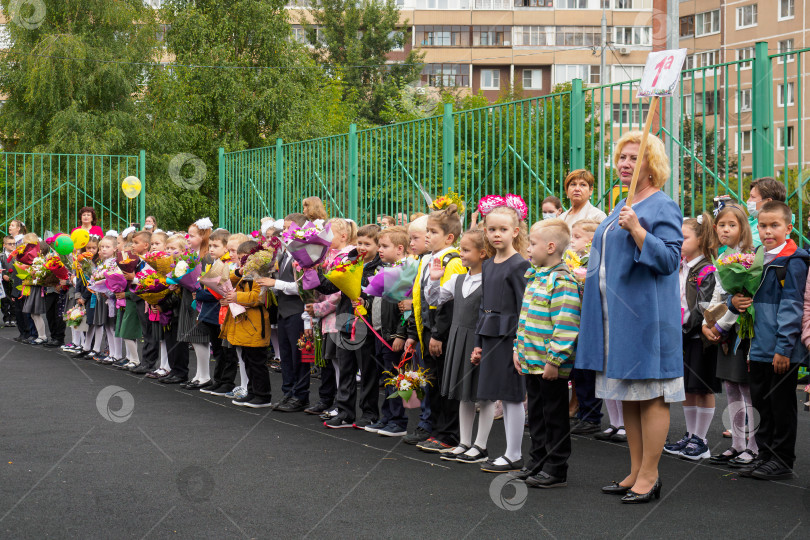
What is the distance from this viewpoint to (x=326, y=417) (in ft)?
26.1

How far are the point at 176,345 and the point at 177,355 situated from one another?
0.11 meters

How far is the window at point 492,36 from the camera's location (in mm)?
58500

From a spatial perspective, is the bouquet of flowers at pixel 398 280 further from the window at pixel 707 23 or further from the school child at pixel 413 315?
the window at pixel 707 23

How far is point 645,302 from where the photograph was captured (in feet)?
16.4

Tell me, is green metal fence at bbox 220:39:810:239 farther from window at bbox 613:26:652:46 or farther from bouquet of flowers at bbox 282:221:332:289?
window at bbox 613:26:652:46

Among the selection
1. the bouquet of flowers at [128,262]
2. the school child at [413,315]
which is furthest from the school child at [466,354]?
the bouquet of flowers at [128,262]

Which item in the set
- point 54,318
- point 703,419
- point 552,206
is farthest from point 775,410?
point 54,318

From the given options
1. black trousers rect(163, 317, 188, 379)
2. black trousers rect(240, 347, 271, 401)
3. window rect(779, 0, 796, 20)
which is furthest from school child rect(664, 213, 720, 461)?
window rect(779, 0, 796, 20)

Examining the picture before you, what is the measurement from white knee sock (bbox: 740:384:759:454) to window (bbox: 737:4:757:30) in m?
53.3

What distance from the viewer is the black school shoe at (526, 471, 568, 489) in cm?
550

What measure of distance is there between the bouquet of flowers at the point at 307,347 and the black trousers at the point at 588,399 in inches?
87.0

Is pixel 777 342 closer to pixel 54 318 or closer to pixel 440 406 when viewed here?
pixel 440 406

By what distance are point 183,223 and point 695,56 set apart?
36890 millimetres

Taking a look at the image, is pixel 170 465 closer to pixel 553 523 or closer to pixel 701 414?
pixel 553 523
